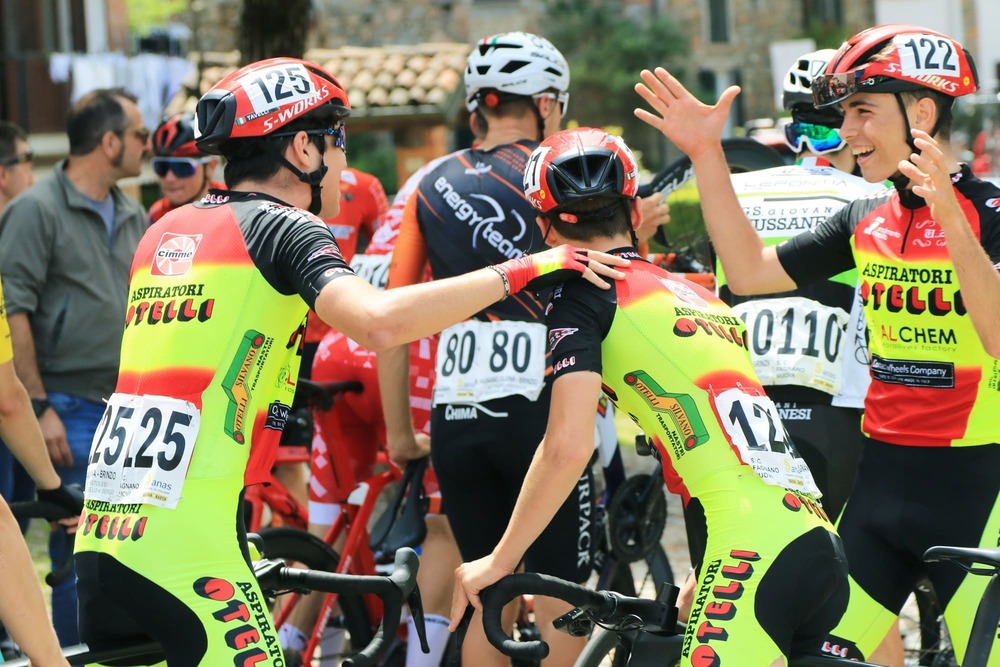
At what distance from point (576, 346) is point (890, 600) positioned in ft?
4.50

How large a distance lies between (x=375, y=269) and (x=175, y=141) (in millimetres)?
1803

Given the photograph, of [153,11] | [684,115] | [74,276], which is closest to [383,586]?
[684,115]

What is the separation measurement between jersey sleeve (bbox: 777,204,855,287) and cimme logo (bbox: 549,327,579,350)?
1251 mm

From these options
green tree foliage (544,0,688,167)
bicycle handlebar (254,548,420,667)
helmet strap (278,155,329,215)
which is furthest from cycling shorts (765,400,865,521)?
green tree foliage (544,0,688,167)

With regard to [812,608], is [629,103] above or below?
below

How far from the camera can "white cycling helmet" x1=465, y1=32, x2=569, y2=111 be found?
16.2 ft

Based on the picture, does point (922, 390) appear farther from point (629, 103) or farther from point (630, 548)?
point (629, 103)

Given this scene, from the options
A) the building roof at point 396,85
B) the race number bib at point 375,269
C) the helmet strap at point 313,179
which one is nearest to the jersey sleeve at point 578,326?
the helmet strap at point 313,179

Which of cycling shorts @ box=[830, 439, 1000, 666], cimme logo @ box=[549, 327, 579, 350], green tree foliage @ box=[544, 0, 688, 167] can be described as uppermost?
cimme logo @ box=[549, 327, 579, 350]

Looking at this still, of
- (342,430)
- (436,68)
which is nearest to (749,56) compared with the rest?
(436,68)

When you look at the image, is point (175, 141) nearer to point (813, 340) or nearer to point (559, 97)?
point (559, 97)

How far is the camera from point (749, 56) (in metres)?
48.1

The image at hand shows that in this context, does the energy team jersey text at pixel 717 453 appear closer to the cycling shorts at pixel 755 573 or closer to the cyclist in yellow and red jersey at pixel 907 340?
the cycling shorts at pixel 755 573

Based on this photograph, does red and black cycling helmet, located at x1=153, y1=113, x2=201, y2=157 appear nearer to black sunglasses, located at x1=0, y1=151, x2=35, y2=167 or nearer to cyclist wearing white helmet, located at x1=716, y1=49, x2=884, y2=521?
black sunglasses, located at x1=0, y1=151, x2=35, y2=167
